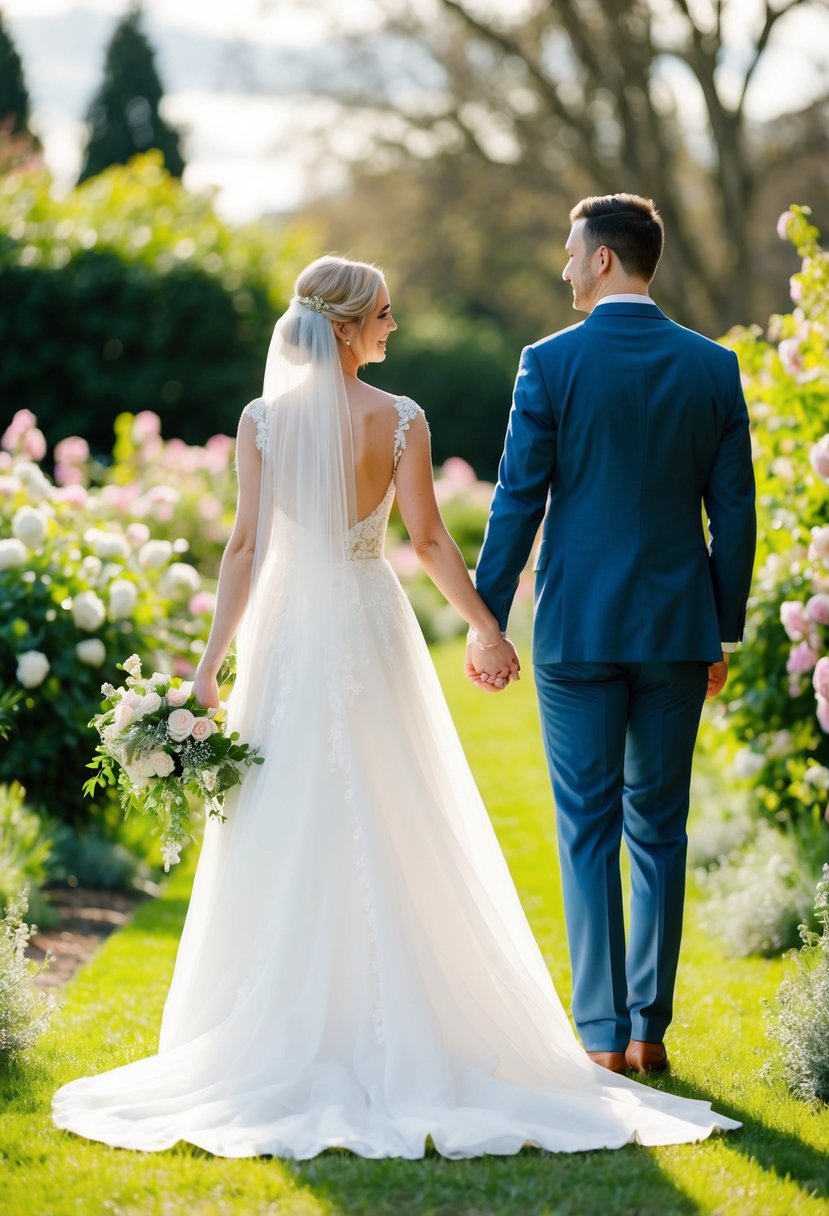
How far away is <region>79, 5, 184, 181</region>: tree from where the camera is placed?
2336 cm

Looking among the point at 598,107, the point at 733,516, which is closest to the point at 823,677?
the point at 733,516

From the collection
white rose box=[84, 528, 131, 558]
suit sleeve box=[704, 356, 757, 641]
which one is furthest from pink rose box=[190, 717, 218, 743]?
white rose box=[84, 528, 131, 558]

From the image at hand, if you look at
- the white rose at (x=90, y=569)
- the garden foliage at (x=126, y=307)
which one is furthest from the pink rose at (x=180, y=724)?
the garden foliage at (x=126, y=307)

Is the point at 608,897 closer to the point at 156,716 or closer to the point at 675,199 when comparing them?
the point at 156,716

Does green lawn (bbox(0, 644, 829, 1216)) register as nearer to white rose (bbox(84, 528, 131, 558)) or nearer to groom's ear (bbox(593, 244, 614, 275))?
groom's ear (bbox(593, 244, 614, 275))

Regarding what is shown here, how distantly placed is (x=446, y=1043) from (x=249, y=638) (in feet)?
3.63

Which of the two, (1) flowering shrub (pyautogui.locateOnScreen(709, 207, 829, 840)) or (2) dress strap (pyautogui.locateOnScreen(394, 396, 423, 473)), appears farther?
(1) flowering shrub (pyautogui.locateOnScreen(709, 207, 829, 840))

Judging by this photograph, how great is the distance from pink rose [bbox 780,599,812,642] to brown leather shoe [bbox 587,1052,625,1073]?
72.2 inches

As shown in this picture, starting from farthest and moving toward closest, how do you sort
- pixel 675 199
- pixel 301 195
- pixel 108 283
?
pixel 301 195 < pixel 675 199 < pixel 108 283

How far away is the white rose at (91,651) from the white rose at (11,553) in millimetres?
410

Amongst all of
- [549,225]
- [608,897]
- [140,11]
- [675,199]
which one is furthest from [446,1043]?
[549,225]

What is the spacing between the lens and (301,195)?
2706 centimetres

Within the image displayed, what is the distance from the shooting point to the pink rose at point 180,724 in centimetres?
349

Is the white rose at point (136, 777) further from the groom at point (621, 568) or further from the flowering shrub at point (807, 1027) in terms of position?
the flowering shrub at point (807, 1027)
